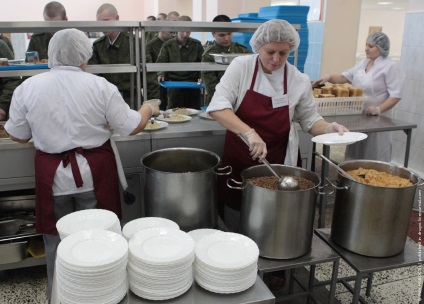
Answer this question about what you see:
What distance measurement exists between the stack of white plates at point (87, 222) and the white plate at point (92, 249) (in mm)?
111

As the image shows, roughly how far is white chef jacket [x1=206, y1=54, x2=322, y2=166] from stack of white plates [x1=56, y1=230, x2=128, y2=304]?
34.4 inches

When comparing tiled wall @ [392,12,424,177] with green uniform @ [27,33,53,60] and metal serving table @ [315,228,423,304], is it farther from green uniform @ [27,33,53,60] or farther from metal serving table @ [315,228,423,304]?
green uniform @ [27,33,53,60]

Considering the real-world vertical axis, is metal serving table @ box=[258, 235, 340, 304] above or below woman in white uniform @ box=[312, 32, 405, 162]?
below

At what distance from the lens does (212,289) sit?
994 mm

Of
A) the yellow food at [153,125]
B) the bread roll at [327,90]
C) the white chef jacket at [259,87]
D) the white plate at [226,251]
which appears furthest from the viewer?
the bread roll at [327,90]

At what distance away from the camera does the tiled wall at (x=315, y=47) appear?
4918 millimetres

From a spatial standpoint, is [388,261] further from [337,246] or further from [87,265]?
[87,265]

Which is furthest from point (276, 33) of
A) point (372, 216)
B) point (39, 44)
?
point (39, 44)

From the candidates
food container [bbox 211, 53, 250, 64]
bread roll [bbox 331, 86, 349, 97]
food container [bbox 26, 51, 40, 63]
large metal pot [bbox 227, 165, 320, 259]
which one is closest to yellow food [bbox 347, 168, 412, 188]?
large metal pot [bbox 227, 165, 320, 259]

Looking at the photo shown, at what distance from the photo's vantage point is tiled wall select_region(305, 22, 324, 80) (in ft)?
16.1

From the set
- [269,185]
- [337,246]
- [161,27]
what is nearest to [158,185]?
[269,185]

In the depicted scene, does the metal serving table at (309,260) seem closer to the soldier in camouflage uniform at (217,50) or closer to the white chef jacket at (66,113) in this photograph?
the white chef jacket at (66,113)

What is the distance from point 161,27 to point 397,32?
10537mm

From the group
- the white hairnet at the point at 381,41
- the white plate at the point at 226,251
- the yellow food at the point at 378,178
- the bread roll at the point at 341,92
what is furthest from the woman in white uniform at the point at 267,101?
the white hairnet at the point at 381,41
